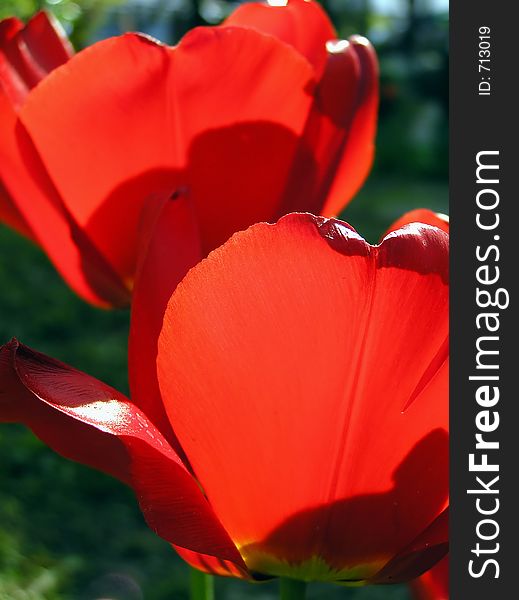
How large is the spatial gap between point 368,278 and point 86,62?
139 mm

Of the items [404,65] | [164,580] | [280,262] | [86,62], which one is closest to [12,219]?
[86,62]

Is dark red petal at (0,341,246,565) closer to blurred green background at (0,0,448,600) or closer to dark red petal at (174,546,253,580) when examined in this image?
dark red petal at (174,546,253,580)

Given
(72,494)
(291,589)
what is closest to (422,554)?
(291,589)

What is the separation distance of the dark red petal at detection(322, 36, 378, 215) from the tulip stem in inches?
5.3

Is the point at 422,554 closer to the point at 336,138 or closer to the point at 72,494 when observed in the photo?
the point at 336,138

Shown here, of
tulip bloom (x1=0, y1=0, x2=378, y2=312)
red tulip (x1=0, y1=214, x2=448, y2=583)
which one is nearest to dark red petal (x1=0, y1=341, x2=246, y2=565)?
red tulip (x1=0, y1=214, x2=448, y2=583)

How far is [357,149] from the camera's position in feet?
1.24

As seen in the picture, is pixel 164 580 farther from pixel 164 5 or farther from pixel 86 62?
pixel 86 62

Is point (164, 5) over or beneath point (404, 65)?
beneath

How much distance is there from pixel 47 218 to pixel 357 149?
106 mm

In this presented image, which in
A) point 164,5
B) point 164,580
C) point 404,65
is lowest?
point 164,580

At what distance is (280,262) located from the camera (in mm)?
237

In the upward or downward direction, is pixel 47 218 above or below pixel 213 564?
above

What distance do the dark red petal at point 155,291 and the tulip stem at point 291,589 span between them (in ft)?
→ 0.15
